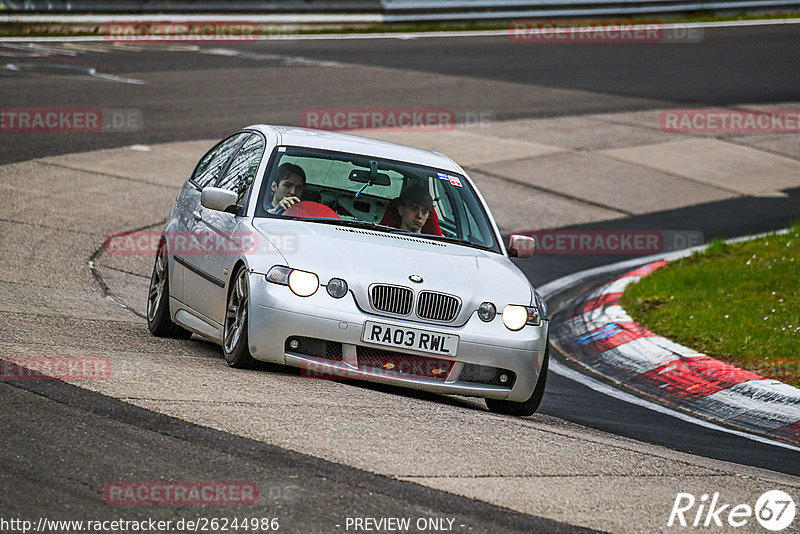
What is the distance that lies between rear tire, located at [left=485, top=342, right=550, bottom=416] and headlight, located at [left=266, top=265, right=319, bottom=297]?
56.9 inches

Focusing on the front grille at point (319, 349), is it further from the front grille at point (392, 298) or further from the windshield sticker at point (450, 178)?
the windshield sticker at point (450, 178)

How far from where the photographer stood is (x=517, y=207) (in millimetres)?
16453

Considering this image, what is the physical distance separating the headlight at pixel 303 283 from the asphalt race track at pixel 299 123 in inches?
21.5

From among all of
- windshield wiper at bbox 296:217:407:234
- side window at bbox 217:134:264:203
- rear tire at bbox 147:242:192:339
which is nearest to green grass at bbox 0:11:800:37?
rear tire at bbox 147:242:192:339

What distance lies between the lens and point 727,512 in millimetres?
5527

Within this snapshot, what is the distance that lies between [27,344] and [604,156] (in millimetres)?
13843

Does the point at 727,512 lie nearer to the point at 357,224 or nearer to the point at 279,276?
→ the point at 279,276

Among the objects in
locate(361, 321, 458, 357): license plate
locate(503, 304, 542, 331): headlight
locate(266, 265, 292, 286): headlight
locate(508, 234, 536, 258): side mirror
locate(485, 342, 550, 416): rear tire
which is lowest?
locate(485, 342, 550, 416): rear tire

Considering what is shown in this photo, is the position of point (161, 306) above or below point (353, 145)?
below

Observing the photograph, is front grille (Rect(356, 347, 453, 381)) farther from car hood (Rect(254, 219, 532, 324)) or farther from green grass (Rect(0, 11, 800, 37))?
green grass (Rect(0, 11, 800, 37))

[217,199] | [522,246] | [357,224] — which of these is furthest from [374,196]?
[217,199]

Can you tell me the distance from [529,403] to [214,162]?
10.5ft

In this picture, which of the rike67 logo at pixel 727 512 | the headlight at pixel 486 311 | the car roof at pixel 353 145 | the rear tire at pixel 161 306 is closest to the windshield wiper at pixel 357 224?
the car roof at pixel 353 145

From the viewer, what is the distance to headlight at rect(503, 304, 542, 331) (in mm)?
7445
